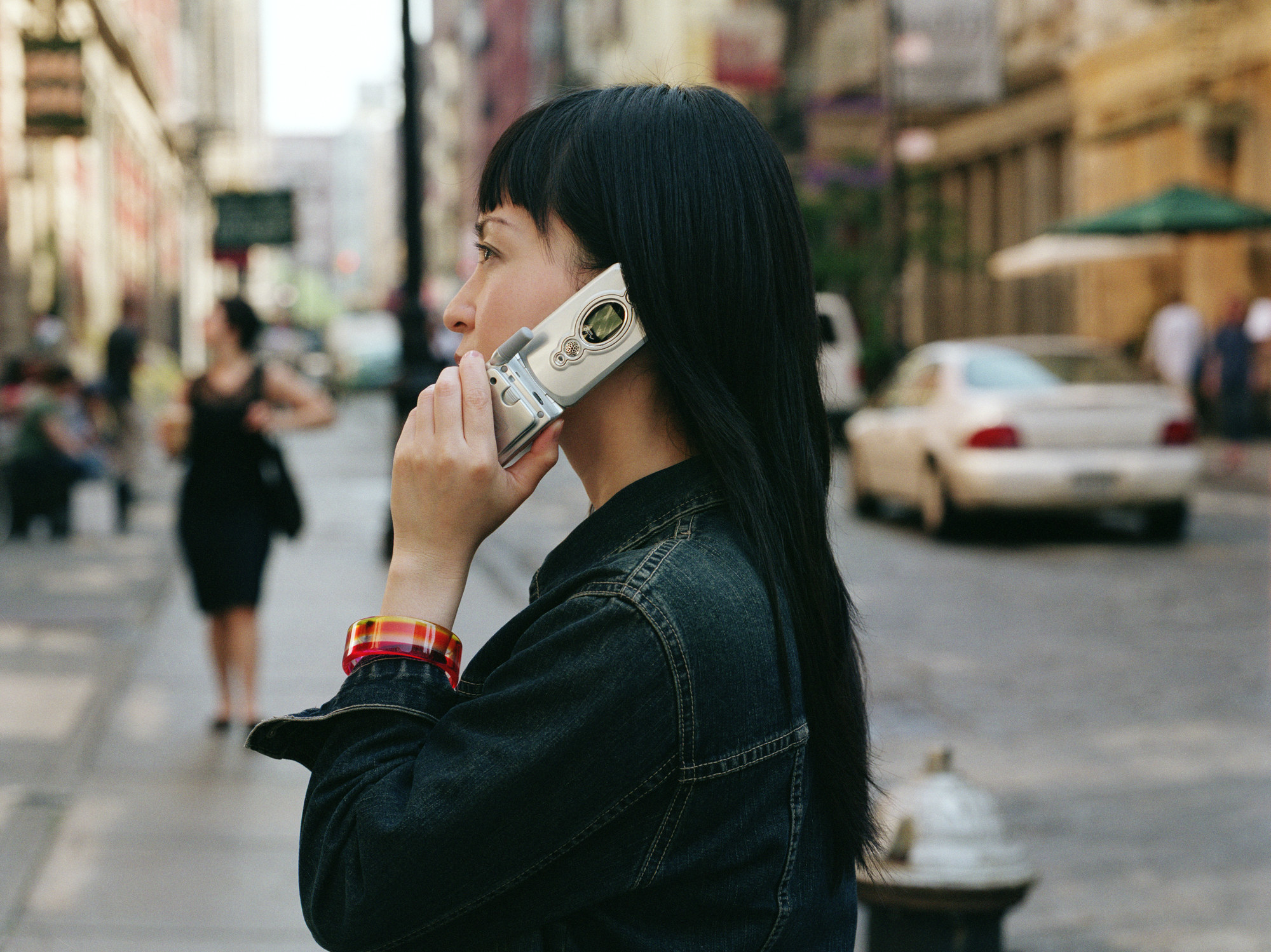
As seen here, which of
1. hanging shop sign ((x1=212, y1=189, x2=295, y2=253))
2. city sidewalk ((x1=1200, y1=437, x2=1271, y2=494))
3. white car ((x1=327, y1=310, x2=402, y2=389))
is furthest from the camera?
white car ((x1=327, y1=310, x2=402, y2=389))

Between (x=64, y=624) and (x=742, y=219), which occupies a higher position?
(x=742, y=219)

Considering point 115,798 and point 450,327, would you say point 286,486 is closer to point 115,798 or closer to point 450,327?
point 115,798

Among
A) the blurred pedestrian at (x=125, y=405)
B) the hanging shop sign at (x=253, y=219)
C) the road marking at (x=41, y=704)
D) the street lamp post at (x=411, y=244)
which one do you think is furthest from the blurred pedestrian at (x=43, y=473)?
the hanging shop sign at (x=253, y=219)

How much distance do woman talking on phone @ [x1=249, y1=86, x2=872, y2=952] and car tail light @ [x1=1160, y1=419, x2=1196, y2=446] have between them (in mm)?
11447

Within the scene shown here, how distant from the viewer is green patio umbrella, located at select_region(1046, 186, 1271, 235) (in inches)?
766

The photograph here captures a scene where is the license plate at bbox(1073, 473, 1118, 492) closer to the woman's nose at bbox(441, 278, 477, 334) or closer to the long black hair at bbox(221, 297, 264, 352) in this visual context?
the long black hair at bbox(221, 297, 264, 352)

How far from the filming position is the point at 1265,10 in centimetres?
2161

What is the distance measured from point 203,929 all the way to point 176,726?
2428 millimetres

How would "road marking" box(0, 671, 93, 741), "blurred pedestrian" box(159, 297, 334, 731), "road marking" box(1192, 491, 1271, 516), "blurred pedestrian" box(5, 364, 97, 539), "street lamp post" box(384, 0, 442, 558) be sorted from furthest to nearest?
"road marking" box(1192, 491, 1271, 516), "blurred pedestrian" box(5, 364, 97, 539), "street lamp post" box(384, 0, 442, 558), "blurred pedestrian" box(159, 297, 334, 731), "road marking" box(0, 671, 93, 741)

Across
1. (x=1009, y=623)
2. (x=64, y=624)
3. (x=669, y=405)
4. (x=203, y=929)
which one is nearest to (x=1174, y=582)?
(x=1009, y=623)

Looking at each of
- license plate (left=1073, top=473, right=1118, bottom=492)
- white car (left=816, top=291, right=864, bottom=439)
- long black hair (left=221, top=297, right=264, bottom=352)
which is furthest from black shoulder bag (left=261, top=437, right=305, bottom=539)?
white car (left=816, top=291, right=864, bottom=439)

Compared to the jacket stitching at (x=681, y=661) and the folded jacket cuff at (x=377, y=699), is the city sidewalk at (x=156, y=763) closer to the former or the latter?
the folded jacket cuff at (x=377, y=699)

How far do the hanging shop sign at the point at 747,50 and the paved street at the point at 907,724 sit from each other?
1721 cm

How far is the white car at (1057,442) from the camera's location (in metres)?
12.3
